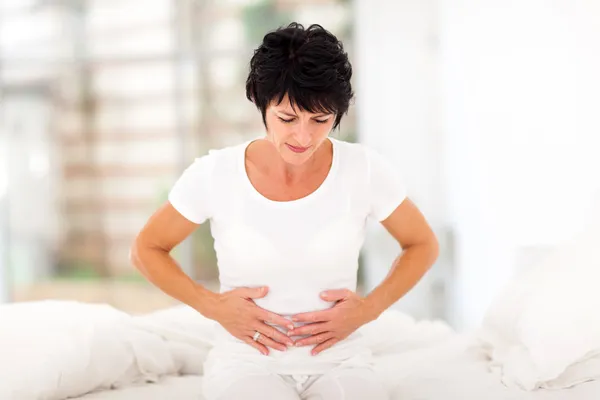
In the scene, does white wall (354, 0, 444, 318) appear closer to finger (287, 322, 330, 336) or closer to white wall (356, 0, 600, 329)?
white wall (356, 0, 600, 329)

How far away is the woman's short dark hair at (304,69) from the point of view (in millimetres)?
1541

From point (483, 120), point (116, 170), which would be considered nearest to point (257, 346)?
point (483, 120)

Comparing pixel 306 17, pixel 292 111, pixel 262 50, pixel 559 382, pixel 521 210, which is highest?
pixel 306 17

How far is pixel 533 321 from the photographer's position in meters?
1.96

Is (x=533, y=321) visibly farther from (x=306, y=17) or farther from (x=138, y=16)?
(x=138, y=16)

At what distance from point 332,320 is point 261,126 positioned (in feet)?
9.95

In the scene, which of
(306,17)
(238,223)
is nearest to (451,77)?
(306,17)

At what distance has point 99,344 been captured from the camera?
6.73 ft

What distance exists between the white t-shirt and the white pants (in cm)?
14

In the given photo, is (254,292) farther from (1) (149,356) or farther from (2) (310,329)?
(1) (149,356)

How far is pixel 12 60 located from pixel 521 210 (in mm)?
3073

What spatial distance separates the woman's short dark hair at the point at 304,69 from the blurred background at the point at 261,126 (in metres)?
1.05

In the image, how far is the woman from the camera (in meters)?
1.67

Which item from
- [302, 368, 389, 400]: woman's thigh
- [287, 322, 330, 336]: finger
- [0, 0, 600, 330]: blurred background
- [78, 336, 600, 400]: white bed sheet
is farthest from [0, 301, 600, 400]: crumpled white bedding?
[0, 0, 600, 330]: blurred background
